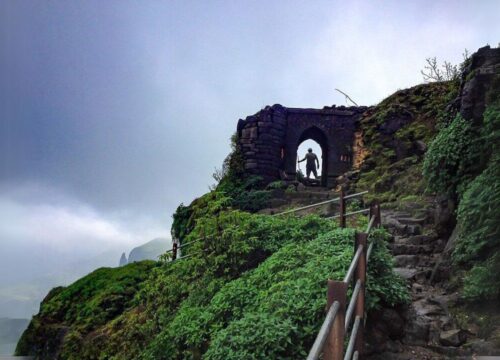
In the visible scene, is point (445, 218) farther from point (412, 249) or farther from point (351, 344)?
point (351, 344)

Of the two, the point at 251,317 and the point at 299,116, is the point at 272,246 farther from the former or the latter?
the point at 299,116

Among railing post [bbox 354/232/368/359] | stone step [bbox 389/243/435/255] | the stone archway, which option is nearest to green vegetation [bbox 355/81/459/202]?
the stone archway

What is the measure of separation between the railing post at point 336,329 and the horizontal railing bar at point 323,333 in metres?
0.03

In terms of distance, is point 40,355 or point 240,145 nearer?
point 40,355

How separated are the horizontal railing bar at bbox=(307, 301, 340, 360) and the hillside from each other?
2.00 meters

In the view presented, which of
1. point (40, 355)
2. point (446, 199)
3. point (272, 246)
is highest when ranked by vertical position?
point (446, 199)

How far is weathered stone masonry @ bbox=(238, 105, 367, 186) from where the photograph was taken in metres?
16.8

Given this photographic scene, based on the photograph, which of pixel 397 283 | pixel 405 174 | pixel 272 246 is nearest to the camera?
pixel 397 283

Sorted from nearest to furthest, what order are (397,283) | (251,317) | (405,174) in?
(251,317), (397,283), (405,174)

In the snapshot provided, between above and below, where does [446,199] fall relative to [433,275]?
above

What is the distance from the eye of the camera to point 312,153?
1880cm

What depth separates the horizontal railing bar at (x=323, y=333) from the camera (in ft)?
5.10

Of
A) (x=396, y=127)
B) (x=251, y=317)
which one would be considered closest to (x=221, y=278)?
(x=251, y=317)

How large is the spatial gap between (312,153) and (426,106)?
564cm
